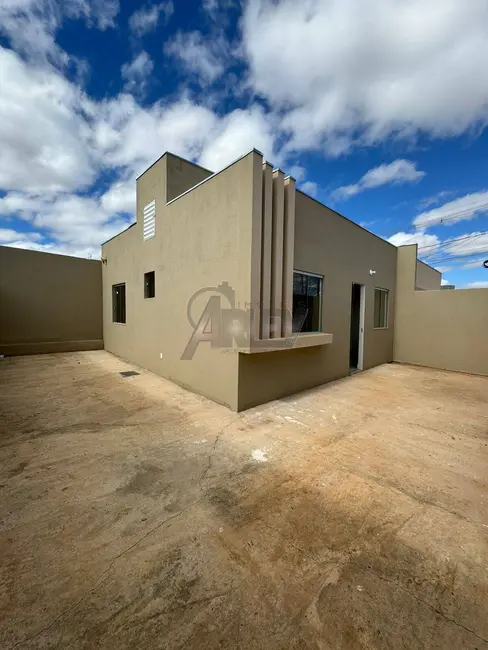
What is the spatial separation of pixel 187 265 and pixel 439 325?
7.03 metres

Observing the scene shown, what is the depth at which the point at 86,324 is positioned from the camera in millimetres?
8750

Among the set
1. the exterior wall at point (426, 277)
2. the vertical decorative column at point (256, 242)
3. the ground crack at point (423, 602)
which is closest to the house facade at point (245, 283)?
the vertical decorative column at point (256, 242)

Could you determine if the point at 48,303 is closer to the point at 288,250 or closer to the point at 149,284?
the point at 149,284

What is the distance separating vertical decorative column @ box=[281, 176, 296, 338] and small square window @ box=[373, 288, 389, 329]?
4031 millimetres

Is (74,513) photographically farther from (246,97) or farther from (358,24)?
(246,97)

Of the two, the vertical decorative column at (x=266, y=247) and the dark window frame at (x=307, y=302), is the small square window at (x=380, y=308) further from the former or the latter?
the vertical decorative column at (x=266, y=247)

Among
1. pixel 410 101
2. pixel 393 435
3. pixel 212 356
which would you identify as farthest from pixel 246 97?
pixel 393 435

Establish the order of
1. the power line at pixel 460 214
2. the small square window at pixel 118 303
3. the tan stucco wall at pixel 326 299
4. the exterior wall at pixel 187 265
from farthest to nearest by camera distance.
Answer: the power line at pixel 460 214
the small square window at pixel 118 303
the tan stucco wall at pixel 326 299
the exterior wall at pixel 187 265

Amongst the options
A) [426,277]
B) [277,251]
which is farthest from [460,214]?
[277,251]

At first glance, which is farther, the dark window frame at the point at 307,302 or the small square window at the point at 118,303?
the small square window at the point at 118,303

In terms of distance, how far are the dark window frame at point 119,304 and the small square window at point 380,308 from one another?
718 cm

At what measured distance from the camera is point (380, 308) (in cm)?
720

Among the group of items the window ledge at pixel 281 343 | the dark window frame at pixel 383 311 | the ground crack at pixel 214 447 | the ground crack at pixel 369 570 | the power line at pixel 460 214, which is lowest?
the ground crack at pixel 214 447

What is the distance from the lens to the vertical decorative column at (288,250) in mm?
3891
